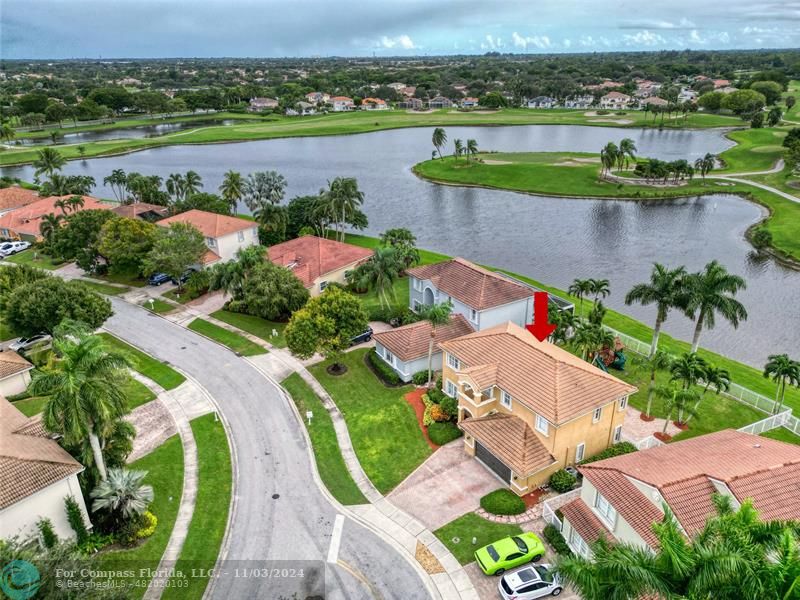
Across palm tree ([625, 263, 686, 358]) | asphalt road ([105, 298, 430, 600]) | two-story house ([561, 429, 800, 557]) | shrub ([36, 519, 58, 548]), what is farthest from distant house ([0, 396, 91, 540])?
palm tree ([625, 263, 686, 358])

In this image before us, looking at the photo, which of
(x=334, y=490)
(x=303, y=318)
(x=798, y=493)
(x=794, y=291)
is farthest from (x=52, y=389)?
(x=794, y=291)

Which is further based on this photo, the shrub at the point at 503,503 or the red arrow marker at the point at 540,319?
the red arrow marker at the point at 540,319

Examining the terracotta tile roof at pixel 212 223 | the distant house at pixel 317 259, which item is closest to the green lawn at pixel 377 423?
the distant house at pixel 317 259

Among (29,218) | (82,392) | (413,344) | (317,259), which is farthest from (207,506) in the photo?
(29,218)

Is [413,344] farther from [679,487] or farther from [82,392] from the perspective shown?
[82,392]

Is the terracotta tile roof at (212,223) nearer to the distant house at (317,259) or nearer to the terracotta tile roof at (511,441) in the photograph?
the distant house at (317,259)

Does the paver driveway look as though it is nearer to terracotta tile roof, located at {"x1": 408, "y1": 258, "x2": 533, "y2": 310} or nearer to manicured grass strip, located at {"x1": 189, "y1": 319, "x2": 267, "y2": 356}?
terracotta tile roof, located at {"x1": 408, "y1": 258, "x2": 533, "y2": 310}
